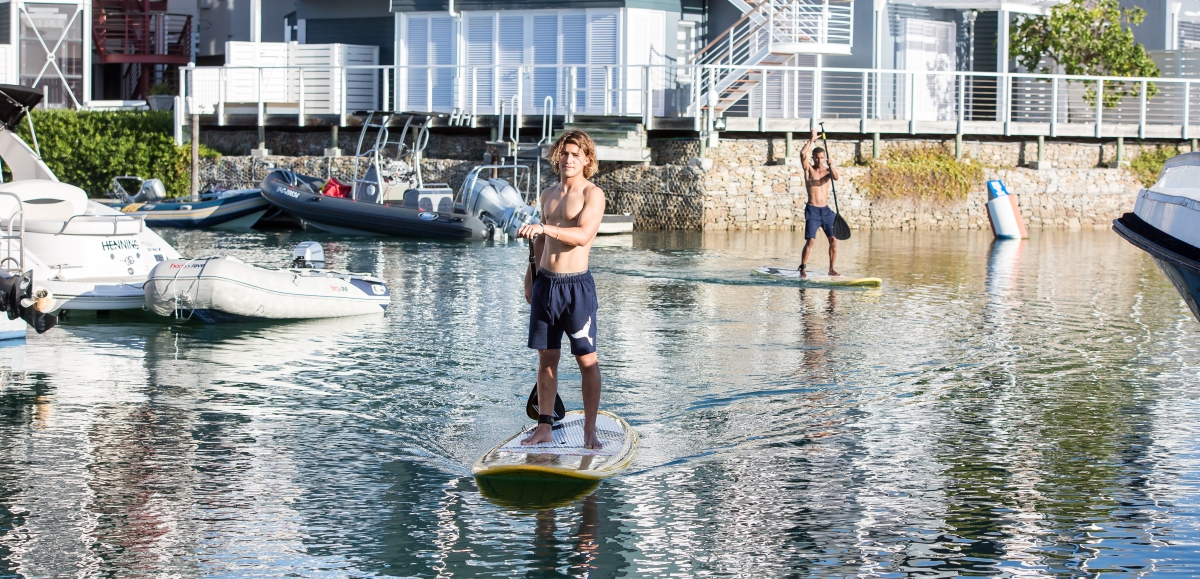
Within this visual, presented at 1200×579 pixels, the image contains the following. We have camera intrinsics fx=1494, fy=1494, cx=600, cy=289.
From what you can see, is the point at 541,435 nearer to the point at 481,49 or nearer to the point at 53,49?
the point at 481,49

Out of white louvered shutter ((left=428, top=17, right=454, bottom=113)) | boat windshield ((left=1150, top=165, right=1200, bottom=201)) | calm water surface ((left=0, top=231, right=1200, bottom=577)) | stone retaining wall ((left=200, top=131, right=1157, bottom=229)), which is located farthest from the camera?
white louvered shutter ((left=428, top=17, right=454, bottom=113))

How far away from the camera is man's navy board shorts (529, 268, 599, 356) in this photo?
8.22 meters

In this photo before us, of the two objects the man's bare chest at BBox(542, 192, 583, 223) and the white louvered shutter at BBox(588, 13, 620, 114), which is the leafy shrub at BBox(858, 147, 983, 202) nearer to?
the white louvered shutter at BBox(588, 13, 620, 114)

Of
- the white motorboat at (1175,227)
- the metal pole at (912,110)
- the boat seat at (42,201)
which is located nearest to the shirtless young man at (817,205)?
the white motorboat at (1175,227)

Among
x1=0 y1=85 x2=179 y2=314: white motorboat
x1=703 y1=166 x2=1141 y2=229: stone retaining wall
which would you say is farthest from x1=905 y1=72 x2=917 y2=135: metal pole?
x1=0 y1=85 x2=179 y2=314: white motorboat

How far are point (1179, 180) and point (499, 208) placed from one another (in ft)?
48.3

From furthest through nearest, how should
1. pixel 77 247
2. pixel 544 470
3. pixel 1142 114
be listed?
pixel 1142 114 → pixel 77 247 → pixel 544 470

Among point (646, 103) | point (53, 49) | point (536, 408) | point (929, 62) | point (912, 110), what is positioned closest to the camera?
point (536, 408)

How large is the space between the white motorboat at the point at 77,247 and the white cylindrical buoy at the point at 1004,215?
652 inches

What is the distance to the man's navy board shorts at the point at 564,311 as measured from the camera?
27.0 ft

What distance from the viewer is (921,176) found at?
96.1 ft

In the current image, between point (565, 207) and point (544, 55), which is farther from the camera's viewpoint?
point (544, 55)

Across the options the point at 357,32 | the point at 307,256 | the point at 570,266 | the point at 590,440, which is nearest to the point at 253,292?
the point at 307,256

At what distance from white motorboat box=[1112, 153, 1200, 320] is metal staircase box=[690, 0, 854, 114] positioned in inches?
674
